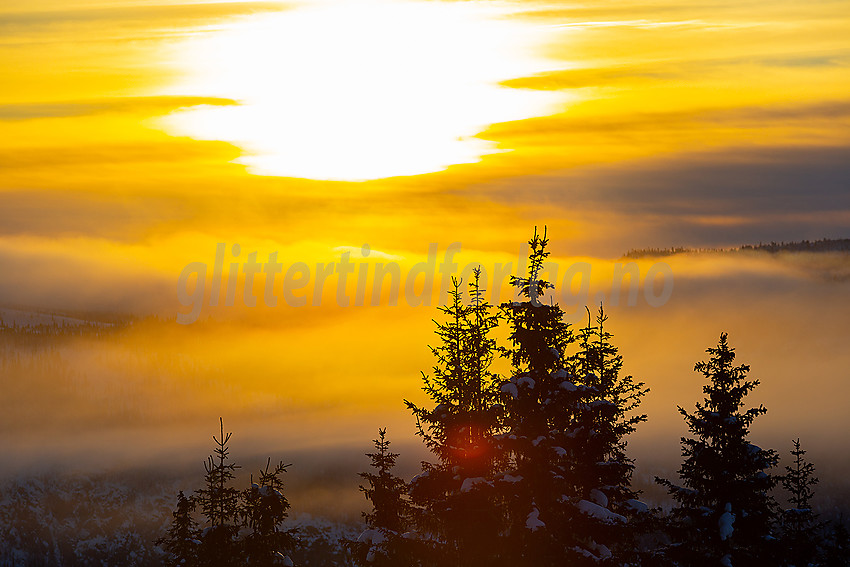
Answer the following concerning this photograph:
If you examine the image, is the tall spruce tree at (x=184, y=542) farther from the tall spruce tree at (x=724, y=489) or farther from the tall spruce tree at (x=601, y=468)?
the tall spruce tree at (x=724, y=489)

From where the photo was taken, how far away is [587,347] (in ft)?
162

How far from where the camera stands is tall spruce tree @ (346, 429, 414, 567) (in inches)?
1853

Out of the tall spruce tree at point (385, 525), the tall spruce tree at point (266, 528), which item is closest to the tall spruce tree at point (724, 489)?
the tall spruce tree at point (385, 525)

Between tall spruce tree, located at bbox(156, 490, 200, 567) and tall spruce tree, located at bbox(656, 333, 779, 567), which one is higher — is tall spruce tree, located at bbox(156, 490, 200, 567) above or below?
below

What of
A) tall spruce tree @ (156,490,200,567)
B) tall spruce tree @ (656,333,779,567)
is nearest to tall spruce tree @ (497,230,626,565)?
tall spruce tree @ (656,333,779,567)

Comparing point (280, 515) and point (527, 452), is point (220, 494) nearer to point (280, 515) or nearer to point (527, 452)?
point (280, 515)

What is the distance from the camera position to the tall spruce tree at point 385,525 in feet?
154

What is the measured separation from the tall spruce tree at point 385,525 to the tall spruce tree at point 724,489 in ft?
37.3

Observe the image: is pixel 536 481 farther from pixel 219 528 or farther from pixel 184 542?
pixel 184 542

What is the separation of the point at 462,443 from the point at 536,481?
11.6 ft

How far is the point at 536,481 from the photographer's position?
4466 cm

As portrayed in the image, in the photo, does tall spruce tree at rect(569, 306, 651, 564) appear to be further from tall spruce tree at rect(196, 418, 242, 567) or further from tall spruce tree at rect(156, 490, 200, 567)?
tall spruce tree at rect(156, 490, 200, 567)

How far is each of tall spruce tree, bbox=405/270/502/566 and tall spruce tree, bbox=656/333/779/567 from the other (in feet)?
25.8

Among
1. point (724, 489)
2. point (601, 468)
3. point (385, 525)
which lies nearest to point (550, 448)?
point (601, 468)
